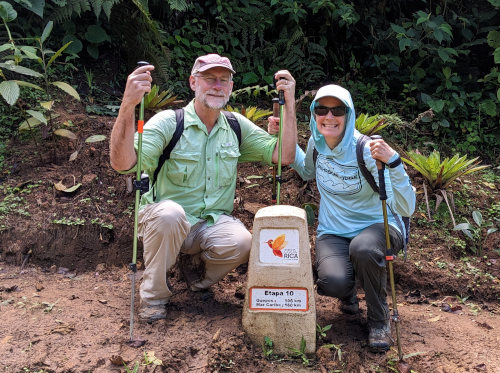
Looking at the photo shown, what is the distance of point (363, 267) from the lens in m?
3.62

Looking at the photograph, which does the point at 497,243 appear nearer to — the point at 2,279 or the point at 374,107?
the point at 374,107

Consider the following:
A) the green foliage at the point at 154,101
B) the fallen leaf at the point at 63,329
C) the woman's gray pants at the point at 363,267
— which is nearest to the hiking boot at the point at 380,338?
the woman's gray pants at the point at 363,267

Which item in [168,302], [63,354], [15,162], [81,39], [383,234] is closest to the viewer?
[63,354]

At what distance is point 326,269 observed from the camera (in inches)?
148

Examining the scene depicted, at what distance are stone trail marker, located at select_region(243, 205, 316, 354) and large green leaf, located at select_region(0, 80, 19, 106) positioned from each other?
288 cm

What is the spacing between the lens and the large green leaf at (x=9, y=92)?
4971 millimetres

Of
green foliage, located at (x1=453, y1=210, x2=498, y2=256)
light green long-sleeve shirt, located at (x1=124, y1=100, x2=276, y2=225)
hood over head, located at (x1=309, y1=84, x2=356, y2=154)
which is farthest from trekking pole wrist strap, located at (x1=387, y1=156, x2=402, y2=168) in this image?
green foliage, located at (x1=453, y1=210, x2=498, y2=256)

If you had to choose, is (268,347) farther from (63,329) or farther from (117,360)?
(63,329)

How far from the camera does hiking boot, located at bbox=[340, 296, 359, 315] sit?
4188 millimetres

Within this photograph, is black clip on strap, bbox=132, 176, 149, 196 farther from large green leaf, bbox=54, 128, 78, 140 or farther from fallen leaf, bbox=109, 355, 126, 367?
large green leaf, bbox=54, 128, 78, 140

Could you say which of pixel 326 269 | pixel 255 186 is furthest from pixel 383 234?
pixel 255 186

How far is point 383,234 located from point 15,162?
388 centimetres

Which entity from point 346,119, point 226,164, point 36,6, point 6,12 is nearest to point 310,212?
point 226,164

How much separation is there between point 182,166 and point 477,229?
128 inches
